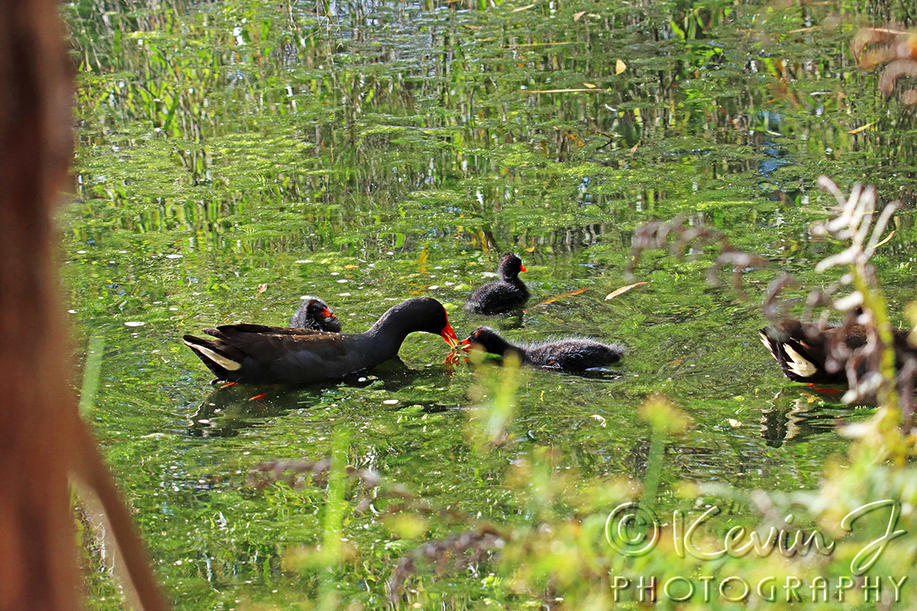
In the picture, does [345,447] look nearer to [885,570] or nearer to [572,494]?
[572,494]

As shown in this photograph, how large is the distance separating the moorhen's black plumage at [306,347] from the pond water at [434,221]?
10 centimetres

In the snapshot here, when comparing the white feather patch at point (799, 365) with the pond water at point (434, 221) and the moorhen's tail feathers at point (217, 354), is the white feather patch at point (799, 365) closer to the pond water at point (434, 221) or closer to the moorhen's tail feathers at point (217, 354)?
the pond water at point (434, 221)

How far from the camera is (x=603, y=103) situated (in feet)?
31.0

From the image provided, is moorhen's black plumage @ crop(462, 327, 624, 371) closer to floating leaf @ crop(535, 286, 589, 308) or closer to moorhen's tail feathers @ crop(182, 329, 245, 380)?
floating leaf @ crop(535, 286, 589, 308)

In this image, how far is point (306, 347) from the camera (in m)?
5.66

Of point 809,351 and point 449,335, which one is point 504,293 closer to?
point 449,335

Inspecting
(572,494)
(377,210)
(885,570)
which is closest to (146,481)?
(572,494)

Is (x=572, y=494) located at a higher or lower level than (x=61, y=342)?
lower

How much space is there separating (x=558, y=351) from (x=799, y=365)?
3.72 feet

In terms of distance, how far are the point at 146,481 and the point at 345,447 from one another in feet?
2.66

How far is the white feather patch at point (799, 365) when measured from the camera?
5121 millimetres

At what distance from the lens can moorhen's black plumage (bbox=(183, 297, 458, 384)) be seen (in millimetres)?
5523

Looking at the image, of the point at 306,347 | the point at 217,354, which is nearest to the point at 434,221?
the point at 306,347

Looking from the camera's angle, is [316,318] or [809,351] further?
[316,318]
